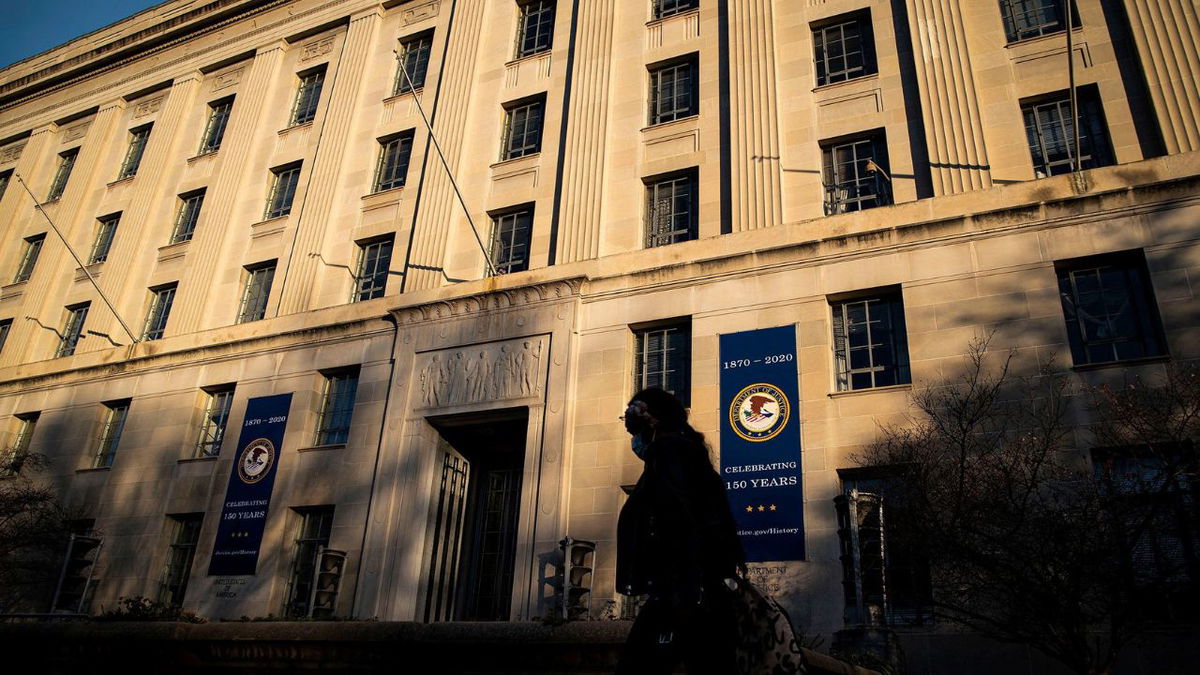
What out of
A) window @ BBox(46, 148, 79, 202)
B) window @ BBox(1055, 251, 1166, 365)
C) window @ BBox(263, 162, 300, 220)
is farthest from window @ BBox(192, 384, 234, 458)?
window @ BBox(1055, 251, 1166, 365)

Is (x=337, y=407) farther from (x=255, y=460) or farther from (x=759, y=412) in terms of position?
(x=759, y=412)

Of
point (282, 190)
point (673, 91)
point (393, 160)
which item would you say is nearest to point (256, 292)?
point (282, 190)

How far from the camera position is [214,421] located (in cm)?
2398

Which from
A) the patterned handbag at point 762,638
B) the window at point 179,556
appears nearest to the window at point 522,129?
the window at point 179,556

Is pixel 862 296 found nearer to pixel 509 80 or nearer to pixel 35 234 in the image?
pixel 509 80

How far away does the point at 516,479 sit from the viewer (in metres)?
20.9

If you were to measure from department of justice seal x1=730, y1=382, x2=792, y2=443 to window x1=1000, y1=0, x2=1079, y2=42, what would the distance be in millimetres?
9616

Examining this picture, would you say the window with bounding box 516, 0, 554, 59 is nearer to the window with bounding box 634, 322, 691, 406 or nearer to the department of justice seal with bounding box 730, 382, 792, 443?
the window with bounding box 634, 322, 691, 406

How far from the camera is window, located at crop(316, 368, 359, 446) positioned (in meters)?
21.9

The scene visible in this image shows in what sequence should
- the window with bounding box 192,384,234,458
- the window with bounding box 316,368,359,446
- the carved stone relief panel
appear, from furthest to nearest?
the window with bounding box 192,384,234,458, the window with bounding box 316,368,359,446, the carved stone relief panel

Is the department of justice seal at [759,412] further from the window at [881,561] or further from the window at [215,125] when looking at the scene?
the window at [215,125]

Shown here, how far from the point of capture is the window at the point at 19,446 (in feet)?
80.7

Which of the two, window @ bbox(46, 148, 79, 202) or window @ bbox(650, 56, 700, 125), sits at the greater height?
window @ bbox(46, 148, 79, 202)

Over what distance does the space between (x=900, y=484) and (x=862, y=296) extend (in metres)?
4.65
